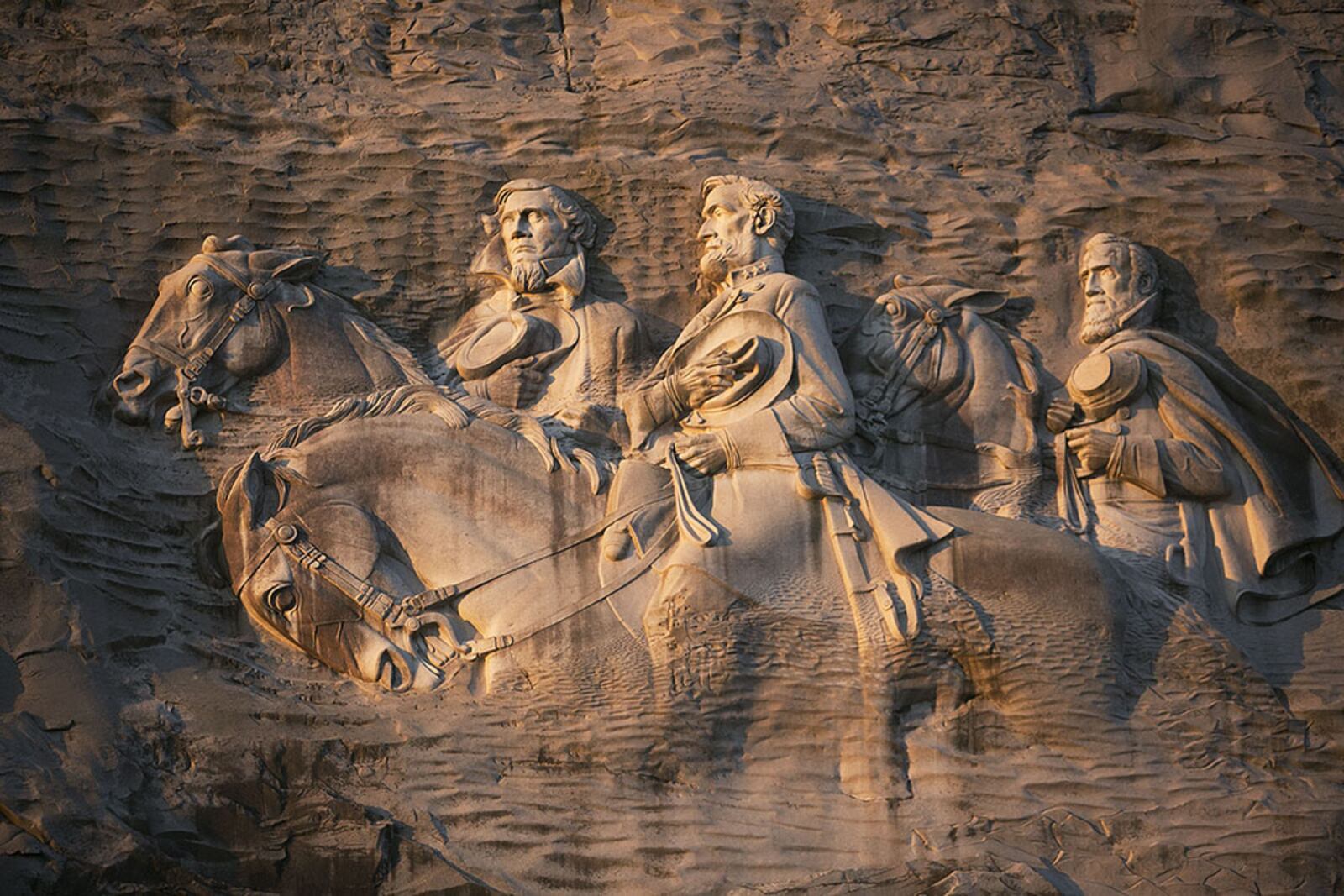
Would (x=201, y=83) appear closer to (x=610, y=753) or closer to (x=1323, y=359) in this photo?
(x=610, y=753)

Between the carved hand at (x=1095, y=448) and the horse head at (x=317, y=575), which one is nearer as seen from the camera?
the horse head at (x=317, y=575)

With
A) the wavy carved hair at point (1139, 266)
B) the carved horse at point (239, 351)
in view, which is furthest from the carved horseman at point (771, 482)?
the wavy carved hair at point (1139, 266)

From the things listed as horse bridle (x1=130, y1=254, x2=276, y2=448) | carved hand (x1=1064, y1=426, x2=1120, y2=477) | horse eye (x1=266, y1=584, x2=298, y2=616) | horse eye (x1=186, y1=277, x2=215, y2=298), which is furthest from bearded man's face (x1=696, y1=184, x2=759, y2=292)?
horse eye (x1=266, y1=584, x2=298, y2=616)

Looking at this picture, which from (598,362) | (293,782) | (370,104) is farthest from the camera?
(370,104)

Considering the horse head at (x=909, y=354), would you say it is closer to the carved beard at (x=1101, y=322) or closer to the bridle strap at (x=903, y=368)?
the bridle strap at (x=903, y=368)

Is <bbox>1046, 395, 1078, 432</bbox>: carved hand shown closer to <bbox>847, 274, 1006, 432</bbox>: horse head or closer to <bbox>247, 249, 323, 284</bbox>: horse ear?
<bbox>847, 274, 1006, 432</bbox>: horse head

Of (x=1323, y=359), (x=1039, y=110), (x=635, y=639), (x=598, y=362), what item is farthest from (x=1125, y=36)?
(x=635, y=639)
